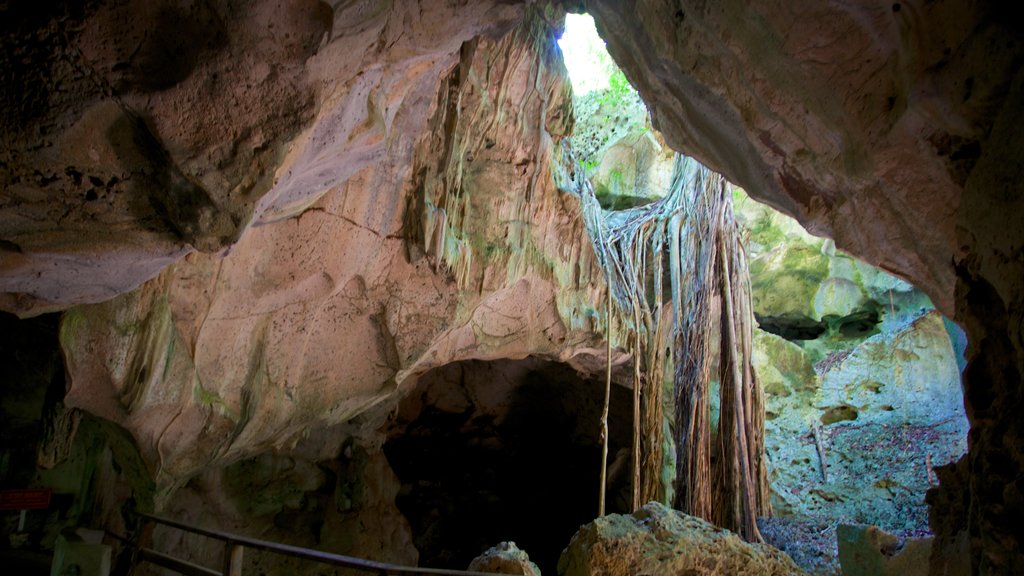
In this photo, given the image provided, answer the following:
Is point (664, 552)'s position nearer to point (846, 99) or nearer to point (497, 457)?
point (846, 99)

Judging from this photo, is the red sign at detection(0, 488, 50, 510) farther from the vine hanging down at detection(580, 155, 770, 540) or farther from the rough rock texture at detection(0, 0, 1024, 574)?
the vine hanging down at detection(580, 155, 770, 540)

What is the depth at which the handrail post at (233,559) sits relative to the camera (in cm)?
262

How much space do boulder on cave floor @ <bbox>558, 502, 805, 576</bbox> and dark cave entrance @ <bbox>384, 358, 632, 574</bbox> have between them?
524 cm

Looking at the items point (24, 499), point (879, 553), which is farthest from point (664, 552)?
point (24, 499)

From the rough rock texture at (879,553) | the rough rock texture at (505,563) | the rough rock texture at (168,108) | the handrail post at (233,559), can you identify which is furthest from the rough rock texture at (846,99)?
the handrail post at (233,559)

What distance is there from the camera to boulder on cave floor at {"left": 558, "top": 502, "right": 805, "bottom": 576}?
3051mm

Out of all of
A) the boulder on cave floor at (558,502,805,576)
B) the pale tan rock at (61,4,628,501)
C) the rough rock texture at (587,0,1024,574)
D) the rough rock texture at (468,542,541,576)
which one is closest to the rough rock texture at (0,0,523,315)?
the rough rock texture at (587,0,1024,574)

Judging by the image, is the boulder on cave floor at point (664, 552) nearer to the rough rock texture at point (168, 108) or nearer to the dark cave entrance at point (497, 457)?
the rough rock texture at point (168, 108)

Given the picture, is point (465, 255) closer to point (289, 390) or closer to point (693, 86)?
point (289, 390)

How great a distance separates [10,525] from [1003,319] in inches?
339

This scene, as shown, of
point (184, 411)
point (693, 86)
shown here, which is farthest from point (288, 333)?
point (693, 86)

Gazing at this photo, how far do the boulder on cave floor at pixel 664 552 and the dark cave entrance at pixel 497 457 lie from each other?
5236mm

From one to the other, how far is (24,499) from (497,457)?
240 inches

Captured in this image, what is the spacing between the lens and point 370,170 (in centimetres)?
399
